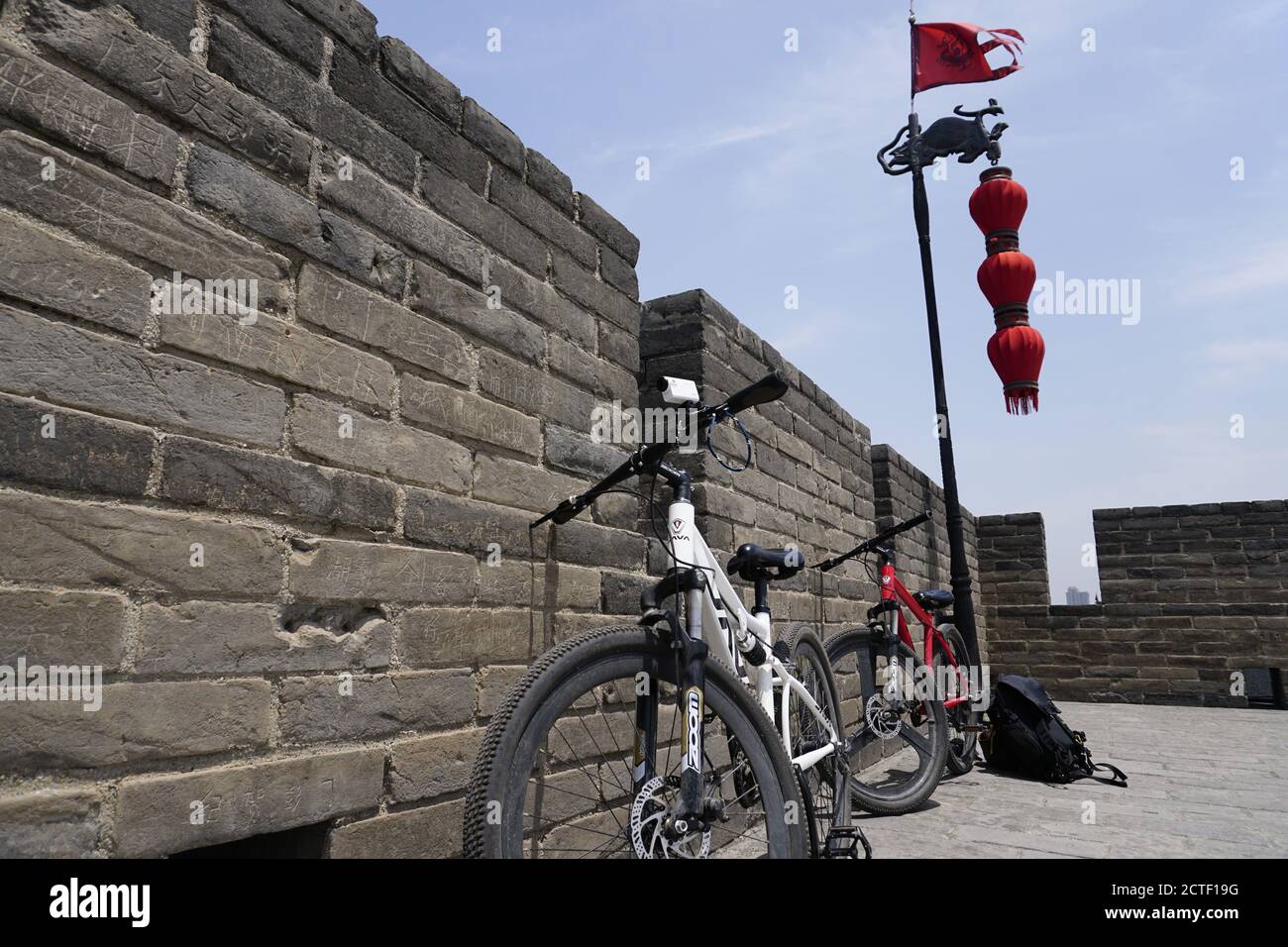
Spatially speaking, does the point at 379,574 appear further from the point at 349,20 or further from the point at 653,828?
the point at 349,20

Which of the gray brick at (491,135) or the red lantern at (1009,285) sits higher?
the red lantern at (1009,285)

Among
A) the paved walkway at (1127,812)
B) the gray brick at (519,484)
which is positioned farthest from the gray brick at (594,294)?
the paved walkway at (1127,812)

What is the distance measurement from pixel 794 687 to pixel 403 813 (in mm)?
1427

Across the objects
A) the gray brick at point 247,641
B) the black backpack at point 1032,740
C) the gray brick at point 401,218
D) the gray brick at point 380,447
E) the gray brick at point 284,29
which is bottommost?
the black backpack at point 1032,740

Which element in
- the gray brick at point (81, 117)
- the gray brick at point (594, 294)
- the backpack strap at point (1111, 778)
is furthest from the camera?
the backpack strap at point (1111, 778)

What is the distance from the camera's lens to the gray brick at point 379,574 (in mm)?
1819

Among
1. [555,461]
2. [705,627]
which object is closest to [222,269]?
[555,461]

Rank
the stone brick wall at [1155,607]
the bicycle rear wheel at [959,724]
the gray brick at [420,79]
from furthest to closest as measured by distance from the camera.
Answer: the stone brick wall at [1155,607], the bicycle rear wheel at [959,724], the gray brick at [420,79]

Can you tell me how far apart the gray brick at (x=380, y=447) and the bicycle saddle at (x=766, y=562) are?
1.00 meters

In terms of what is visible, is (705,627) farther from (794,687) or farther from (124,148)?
Result: (124,148)

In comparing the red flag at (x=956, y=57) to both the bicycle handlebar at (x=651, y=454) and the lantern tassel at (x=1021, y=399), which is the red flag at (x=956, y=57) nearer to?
the lantern tassel at (x=1021, y=399)

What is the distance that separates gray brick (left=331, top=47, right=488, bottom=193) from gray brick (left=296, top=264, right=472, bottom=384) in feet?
1.60

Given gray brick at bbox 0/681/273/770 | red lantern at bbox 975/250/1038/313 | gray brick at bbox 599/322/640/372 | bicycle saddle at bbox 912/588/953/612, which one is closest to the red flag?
red lantern at bbox 975/250/1038/313

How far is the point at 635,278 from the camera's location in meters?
3.24
